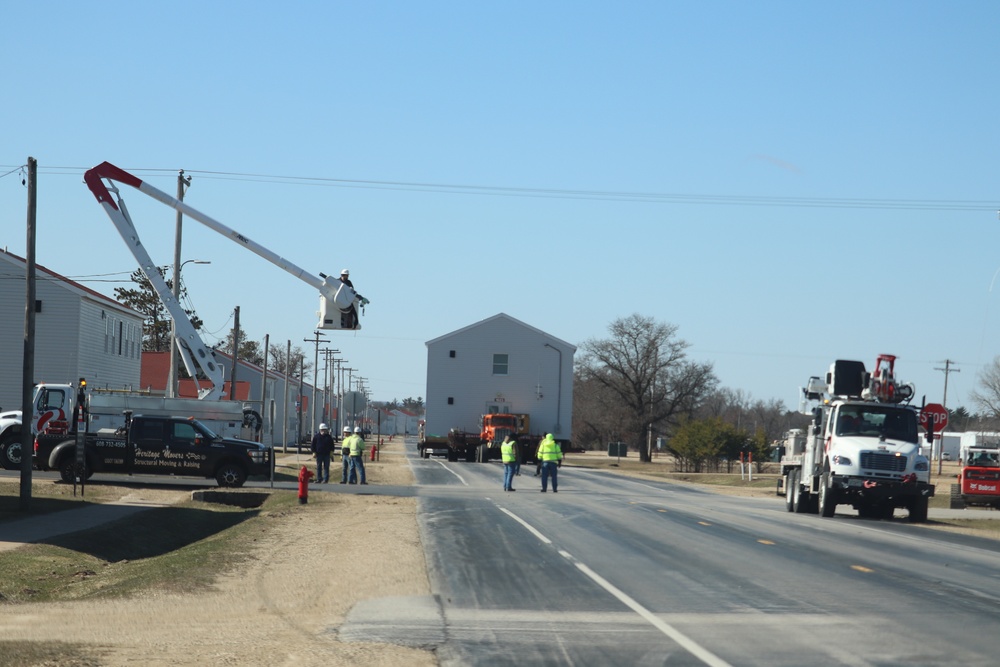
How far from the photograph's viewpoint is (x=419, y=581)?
553 inches

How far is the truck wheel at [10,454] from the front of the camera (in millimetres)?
36969

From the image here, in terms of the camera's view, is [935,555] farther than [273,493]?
No

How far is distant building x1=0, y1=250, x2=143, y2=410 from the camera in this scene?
175 feet

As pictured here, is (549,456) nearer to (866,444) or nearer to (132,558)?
(866,444)

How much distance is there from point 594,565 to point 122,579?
5.98m

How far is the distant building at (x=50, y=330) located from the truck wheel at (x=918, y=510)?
125ft

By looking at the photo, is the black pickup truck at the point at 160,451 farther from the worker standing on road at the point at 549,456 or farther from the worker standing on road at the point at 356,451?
the worker standing on road at the point at 549,456

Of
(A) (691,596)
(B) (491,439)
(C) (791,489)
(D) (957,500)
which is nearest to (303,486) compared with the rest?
(C) (791,489)

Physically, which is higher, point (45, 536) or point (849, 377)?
point (849, 377)

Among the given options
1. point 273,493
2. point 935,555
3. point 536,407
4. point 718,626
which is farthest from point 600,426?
point 718,626

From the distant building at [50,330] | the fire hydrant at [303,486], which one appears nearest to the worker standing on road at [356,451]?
the fire hydrant at [303,486]

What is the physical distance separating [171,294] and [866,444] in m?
22.8

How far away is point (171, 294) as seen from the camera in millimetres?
39125

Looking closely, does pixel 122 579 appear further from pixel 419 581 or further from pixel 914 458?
pixel 914 458
